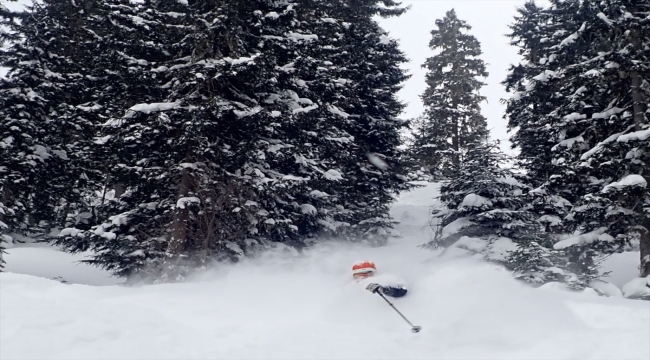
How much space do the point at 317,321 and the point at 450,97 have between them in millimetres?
30410

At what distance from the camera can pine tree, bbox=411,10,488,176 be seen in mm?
33375

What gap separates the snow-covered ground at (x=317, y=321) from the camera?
5.06 m

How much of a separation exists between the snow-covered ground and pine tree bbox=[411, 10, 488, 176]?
25.2m

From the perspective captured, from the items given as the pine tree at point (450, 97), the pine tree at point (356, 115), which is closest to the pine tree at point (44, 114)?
the pine tree at point (356, 115)

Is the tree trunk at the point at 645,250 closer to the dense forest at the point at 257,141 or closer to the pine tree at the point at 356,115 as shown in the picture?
the dense forest at the point at 257,141

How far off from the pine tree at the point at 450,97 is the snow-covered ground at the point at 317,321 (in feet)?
82.8

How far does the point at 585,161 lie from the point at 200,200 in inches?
421

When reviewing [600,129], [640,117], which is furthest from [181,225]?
[640,117]

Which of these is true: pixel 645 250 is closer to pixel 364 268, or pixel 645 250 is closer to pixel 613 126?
pixel 613 126

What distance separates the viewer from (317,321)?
665 cm

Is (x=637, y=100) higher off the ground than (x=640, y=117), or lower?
higher

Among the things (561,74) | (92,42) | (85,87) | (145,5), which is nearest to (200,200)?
(145,5)

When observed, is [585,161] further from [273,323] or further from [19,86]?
[19,86]

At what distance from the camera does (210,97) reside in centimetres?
1155
